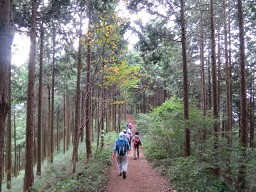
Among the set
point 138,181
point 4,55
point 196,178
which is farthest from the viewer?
point 138,181

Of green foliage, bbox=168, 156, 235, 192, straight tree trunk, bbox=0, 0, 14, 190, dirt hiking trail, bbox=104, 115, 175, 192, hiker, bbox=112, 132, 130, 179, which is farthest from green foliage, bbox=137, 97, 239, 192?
straight tree trunk, bbox=0, 0, 14, 190

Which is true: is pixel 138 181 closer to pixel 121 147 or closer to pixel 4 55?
pixel 121 147

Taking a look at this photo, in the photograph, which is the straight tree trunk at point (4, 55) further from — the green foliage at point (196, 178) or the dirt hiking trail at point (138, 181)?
the dirt hiking trail at point (138, 181)

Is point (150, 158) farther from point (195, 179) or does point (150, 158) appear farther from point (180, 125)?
point (195, 179)

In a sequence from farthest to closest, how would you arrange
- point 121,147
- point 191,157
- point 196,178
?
point 121,147, point 191,157, point 196,178

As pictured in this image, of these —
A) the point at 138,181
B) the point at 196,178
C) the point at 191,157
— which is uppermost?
the point at 191,157

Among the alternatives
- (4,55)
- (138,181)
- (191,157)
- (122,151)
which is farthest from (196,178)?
(4,55)

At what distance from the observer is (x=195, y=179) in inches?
328

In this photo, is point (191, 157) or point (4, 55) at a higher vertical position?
point (4, 55)

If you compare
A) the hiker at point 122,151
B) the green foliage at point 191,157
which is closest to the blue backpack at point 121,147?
the hiker at point 122,151

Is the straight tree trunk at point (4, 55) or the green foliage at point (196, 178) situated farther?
the green foliage at point (196, 178)

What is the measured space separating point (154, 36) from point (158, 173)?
647 cm

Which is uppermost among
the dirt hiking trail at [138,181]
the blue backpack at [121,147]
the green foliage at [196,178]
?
the blue backpack at [121,147]

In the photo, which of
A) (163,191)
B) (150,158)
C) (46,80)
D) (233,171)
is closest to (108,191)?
(163,191)
